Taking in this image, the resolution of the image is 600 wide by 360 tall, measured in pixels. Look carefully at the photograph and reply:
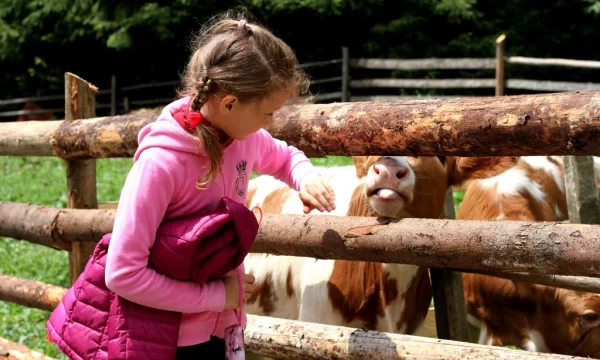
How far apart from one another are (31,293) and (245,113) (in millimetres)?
2751

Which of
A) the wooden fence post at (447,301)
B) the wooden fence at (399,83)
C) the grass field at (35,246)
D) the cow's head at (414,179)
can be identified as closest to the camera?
the cow's head at (414,179)

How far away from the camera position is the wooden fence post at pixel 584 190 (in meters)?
3.80

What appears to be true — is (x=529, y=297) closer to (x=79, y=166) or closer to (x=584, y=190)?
(x=584, y=190)

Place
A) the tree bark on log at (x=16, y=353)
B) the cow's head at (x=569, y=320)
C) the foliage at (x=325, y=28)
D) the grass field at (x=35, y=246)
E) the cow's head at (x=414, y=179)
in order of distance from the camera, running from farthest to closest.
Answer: the foliage at (x=325, y=28) → the grass field at (x=35, y=246) → the cow's head at (x=569, y=320) → the tree bark on log at (x=16, y=353) → the cow's head at (x=414, y=179)

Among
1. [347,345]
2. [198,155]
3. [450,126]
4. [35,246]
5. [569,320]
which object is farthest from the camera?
[35,246]

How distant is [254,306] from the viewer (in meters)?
4.36

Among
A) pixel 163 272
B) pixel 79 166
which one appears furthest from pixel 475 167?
pixel 79 166

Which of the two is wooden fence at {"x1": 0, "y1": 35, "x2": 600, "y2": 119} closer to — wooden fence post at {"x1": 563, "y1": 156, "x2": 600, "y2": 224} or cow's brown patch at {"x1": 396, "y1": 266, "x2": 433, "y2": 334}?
cow's brown patch at {"x1": 396, "y1": 266, "x2": 433, "y2": 334}

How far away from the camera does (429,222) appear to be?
2.91 meters

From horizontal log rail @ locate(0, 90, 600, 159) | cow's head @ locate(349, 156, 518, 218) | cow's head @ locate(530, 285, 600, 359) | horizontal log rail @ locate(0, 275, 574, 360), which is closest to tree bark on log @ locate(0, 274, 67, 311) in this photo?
horizontal log rail @ locate(0, 90, 600, 159)

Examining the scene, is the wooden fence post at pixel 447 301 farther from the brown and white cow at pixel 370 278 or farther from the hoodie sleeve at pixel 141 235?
the hoodie sleeve at pixel 141 235

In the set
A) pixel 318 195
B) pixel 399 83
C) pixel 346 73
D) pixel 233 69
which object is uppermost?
pixel 346 73

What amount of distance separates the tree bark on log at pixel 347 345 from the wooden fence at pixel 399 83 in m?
6.49

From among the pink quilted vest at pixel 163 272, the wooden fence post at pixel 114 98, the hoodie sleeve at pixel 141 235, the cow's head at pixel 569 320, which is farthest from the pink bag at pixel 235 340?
the wooden fence post at pixel 114 98
